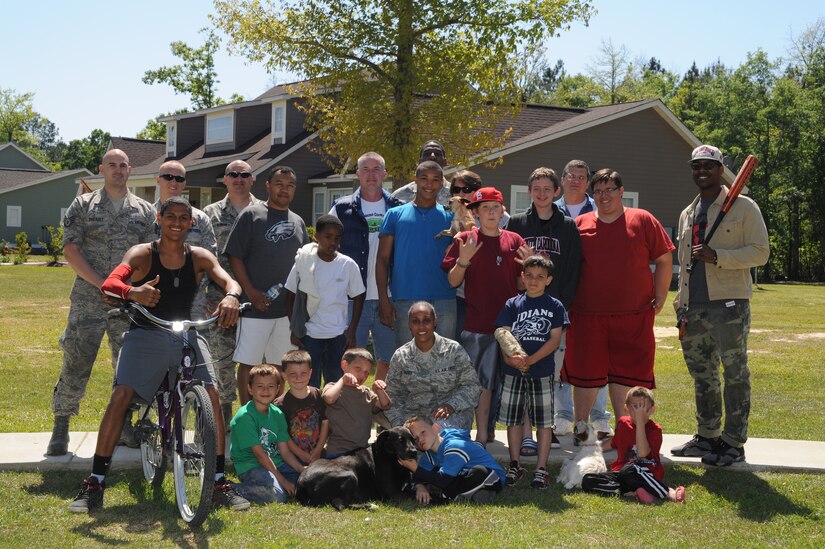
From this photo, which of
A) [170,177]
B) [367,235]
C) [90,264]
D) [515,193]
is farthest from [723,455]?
[515,193]

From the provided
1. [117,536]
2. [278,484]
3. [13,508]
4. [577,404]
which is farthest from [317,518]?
[577,404]

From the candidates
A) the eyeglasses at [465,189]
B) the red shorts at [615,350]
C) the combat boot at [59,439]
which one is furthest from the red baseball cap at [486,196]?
the combat boot at [59,439]

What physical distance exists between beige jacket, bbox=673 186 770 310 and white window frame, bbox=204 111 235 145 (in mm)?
29542

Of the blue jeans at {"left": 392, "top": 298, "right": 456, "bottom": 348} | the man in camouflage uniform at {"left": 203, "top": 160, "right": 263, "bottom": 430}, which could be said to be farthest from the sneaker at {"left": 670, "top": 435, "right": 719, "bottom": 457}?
the man in camouflage uniform at {"left": 203, "top": 160, "right": 263, "bottom": 430}

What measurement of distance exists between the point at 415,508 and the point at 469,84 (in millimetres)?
11653

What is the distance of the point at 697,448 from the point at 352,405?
2.79m

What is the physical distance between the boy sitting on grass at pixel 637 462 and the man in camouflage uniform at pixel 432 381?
102 cm

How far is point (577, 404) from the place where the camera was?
277 inches

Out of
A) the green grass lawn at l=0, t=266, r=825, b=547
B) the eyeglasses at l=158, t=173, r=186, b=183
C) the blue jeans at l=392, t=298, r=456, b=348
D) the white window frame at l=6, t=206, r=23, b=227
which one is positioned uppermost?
the white window frame at l=6, t=206, r=23, b=227

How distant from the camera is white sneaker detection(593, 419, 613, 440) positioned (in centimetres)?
751

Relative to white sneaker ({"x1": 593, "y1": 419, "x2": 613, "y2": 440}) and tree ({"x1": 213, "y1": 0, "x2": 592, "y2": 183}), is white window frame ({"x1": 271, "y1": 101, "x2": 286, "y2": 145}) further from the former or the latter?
white sneaker ({"x1": 593, "y1": 419, "x2": 613, "y2": 440})

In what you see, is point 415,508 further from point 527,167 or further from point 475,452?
point 527,167

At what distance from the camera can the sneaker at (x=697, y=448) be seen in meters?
6.89

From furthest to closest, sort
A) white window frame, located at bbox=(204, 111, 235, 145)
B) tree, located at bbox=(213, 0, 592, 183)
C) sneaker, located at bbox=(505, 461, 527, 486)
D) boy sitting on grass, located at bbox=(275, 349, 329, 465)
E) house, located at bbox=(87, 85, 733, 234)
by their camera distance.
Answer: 1. white window frame, located at bbox=(204, 111, 235, 145)
2. house, located at bbox=(87, 85, 733, 234)
3. tree, located at bbox=(213, 0, 592, 183)
4. sneaker, located at bbox=(505, 461, 527, 486)
5. boy sitting on grass, located at bbox=(275, 349, 329, 465)
